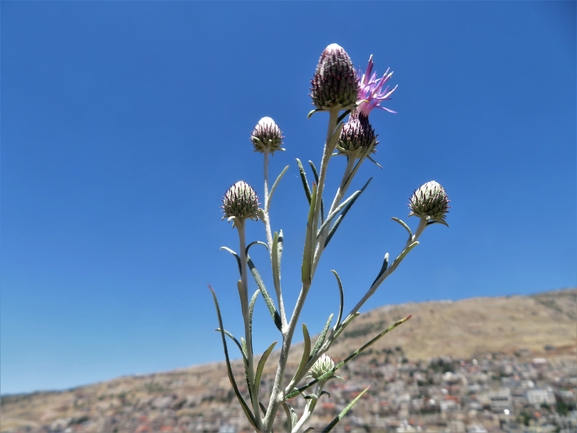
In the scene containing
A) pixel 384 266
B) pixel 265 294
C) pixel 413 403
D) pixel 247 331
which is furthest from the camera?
pixel 413 403

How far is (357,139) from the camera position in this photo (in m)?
2.75

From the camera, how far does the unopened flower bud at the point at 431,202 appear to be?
120 inches

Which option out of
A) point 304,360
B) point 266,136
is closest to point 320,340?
point 304,360

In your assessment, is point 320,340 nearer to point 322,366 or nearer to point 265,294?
point 265,294

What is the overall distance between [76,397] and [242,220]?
16262cm

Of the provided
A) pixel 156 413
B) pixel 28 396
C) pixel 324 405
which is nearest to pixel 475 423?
pixel 324 405

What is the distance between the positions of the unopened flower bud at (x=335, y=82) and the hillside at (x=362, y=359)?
92.2m

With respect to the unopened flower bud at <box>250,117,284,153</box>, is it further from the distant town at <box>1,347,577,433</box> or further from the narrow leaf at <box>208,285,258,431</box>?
the distant town at <box>1,347,577,433</box>

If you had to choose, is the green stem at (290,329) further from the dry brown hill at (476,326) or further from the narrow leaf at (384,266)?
the dry brown hill at (476,326)

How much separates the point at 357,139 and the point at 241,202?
944mm

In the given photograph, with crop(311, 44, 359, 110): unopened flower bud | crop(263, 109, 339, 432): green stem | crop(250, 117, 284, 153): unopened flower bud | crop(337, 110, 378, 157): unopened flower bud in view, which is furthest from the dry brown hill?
crop(311, 44, 359, 110): unopened flower bud

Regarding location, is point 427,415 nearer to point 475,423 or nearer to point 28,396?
point 475,423

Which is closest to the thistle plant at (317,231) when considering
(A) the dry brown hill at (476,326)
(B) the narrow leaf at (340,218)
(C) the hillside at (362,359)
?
(B) the narrow leaf at (340,218)

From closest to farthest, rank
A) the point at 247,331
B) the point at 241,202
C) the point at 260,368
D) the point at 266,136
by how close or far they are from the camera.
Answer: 1. the point at 260,368
2. the point at 247,331
3. the point at 241,202
4. the point at 266,136
